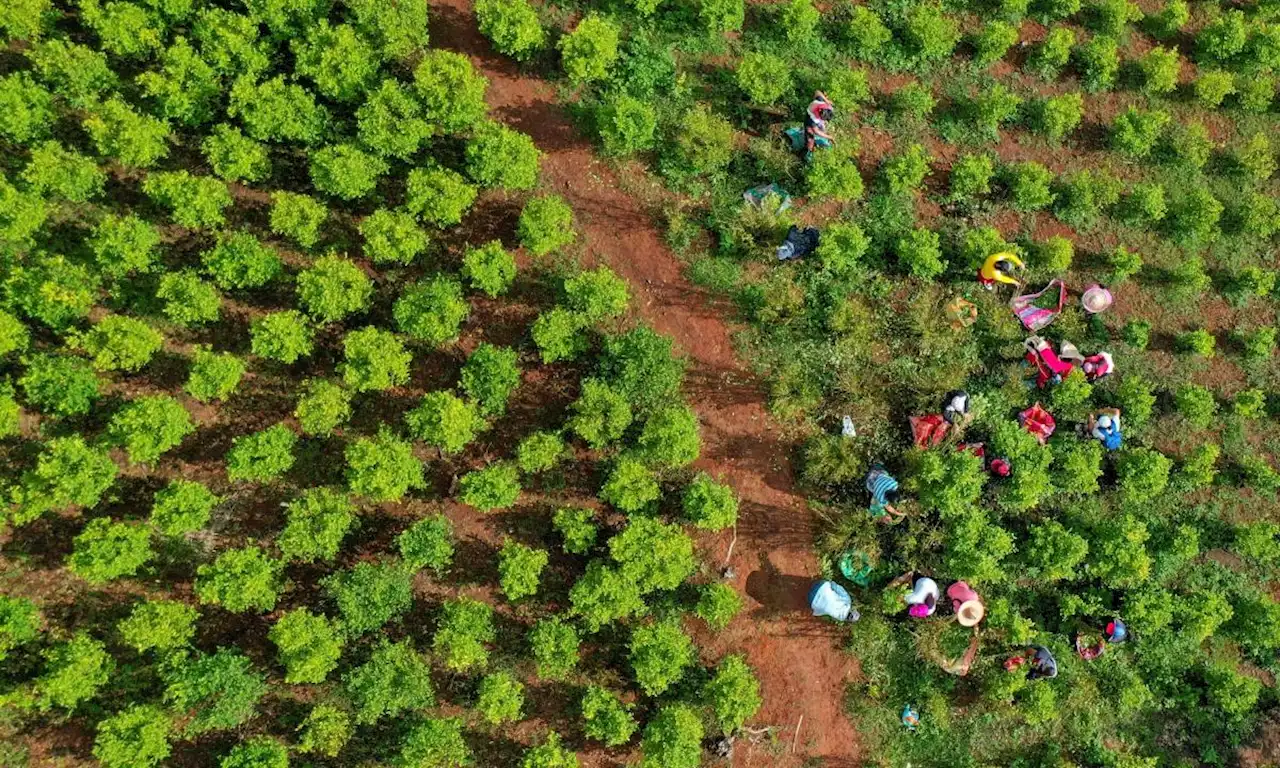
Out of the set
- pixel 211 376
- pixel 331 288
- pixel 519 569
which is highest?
pixel 331 288

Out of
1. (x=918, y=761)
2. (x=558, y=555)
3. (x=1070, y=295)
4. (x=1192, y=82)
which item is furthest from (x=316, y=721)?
(x=1192, y=82)

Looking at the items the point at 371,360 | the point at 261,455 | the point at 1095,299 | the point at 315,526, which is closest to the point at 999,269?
the point at 1095,299

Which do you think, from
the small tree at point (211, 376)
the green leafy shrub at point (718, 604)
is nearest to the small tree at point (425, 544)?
the small tree at point (211, 376)

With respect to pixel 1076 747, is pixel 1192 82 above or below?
above

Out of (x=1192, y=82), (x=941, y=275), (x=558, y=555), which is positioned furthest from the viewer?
(x=1192, y=82)

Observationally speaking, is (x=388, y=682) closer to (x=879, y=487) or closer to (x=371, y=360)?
(x=371, y=360)

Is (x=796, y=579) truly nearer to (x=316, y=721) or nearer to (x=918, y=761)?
(x=918, y=761)
